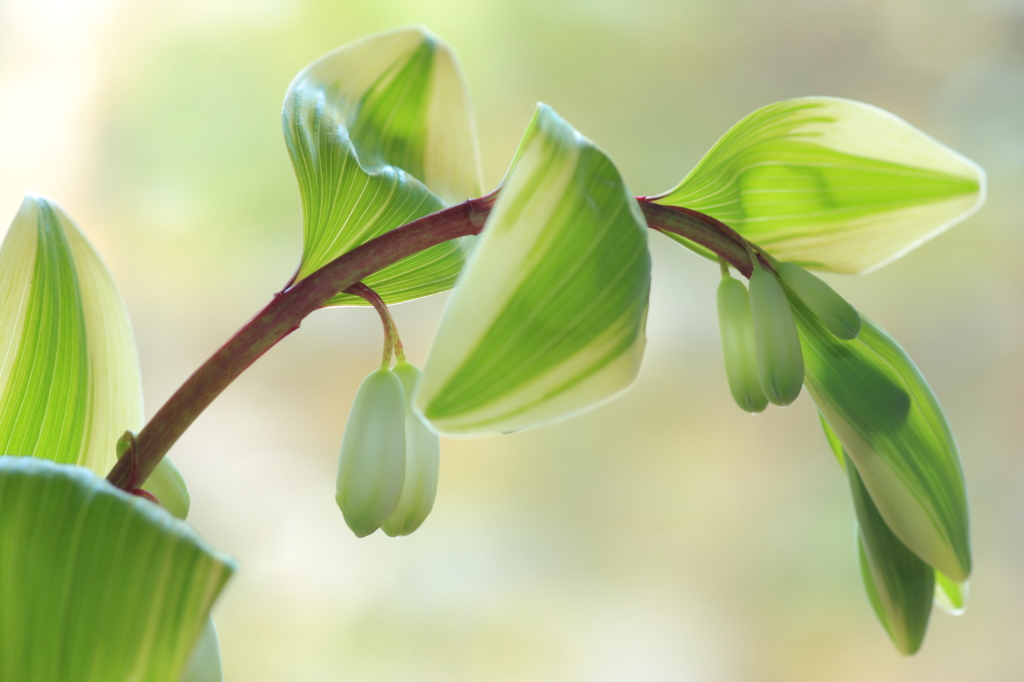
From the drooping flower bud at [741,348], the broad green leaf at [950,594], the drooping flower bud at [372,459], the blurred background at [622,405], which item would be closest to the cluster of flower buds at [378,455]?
the drooping flower bud at [372,459]

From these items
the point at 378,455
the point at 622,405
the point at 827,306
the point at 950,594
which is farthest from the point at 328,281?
the point at 622,405

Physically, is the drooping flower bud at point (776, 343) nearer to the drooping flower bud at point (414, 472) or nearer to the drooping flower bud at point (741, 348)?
the drooping flower bud at point (741, 348)

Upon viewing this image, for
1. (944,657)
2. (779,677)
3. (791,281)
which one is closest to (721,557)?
(779,677)

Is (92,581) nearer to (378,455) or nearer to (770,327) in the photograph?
(378,455)

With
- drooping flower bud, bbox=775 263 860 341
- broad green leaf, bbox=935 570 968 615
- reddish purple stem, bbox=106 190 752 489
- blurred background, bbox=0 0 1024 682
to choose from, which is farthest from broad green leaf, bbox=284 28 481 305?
blurred background, bbox=0 0 1024 682

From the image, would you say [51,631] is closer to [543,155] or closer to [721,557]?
[543,155]
